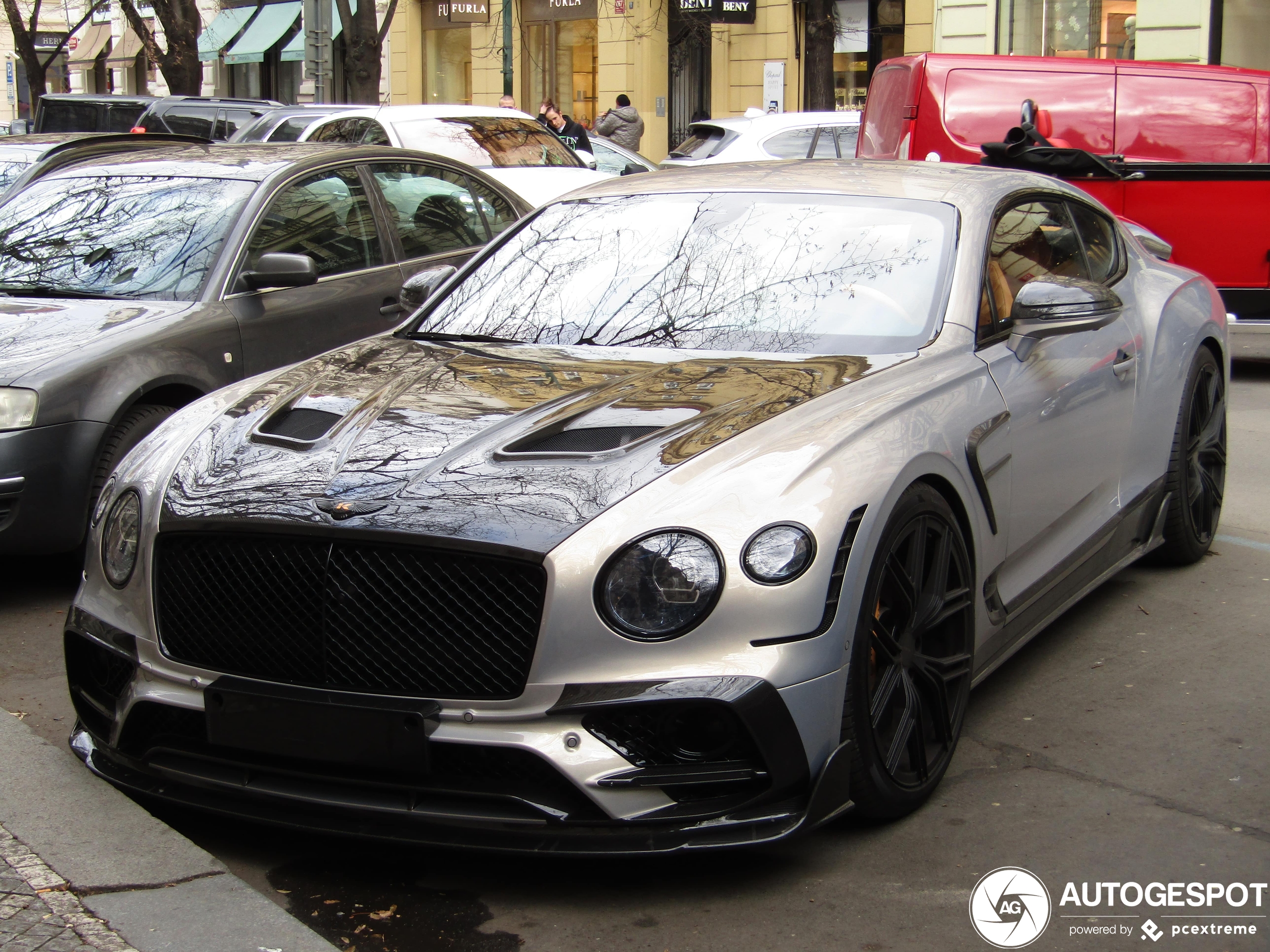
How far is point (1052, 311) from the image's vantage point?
4113mm

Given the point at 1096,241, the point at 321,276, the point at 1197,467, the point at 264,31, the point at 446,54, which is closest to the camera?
the point at 1096,241

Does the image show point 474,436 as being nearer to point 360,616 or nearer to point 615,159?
point 360,616

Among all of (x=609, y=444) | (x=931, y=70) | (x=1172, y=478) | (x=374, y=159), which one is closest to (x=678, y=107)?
(x=931, y=70)

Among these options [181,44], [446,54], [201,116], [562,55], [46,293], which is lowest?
[46,293]

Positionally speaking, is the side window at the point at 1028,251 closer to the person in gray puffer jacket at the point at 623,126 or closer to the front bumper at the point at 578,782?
the front bumper at the point at 578,782

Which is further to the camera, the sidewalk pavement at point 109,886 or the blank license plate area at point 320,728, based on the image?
the blank license plate area at point 320,728

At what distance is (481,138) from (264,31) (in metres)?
25.2

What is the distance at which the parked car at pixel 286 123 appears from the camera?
1363 centimetres

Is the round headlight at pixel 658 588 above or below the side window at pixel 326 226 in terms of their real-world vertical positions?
below

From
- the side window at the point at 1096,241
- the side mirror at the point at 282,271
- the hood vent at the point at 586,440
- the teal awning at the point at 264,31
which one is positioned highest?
the teal awning at the point at 264,31

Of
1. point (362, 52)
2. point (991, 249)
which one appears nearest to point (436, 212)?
point (991, 249)

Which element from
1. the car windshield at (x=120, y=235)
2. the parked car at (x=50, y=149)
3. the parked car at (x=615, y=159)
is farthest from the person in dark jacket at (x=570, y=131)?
the car windshield at (x=120, y=235)

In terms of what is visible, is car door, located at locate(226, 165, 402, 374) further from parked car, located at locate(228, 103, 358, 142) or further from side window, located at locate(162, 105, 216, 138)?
side window, located at locate(162, 105, 216, 138)

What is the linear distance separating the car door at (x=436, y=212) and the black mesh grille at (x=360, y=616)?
12.7 ft
